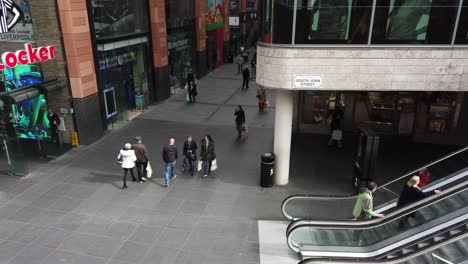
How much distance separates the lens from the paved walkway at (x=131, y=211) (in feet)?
27.3

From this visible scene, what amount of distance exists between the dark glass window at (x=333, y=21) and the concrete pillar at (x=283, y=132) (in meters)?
1.77

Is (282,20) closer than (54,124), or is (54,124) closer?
(282,20)

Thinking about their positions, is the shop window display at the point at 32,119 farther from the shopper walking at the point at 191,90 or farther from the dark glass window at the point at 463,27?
the dark glass window at the point at 463,27

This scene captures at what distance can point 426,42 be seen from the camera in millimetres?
9453

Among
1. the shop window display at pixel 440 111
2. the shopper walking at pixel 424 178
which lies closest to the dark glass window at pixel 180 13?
the shop window display at pixel 440 111

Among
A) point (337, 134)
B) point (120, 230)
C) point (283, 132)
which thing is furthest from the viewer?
point (337, 134)

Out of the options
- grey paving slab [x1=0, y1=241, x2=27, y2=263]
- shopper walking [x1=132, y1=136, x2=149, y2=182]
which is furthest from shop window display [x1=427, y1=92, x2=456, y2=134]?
grey paving slab [x1=0, y1=241, x2=27, y2=263]

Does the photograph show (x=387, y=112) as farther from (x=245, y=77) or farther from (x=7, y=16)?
(x=7, y=16)

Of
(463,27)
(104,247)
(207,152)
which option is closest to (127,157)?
(207,152)

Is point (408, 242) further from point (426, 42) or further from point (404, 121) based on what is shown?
point (404, 121)

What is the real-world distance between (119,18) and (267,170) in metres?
11.4

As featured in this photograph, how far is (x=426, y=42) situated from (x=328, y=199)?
15.8 ft

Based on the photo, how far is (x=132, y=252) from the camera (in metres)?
8.34

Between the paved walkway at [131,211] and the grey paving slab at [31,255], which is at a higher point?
the grey paving slab at [31,255]
